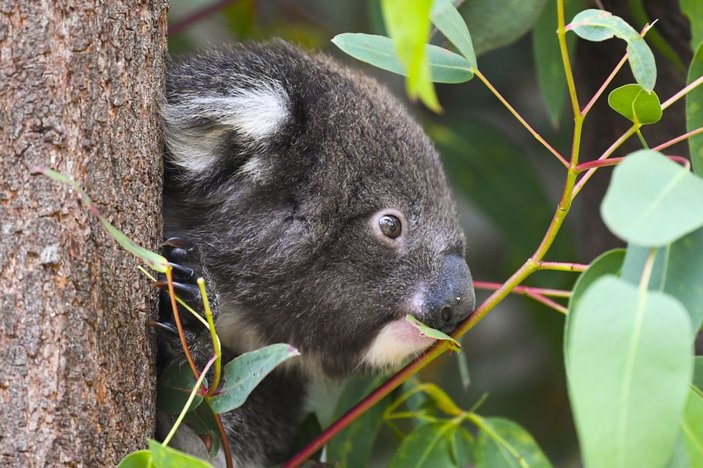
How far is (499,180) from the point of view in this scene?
3.41 meters

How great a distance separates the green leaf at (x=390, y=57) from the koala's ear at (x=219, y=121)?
0.30 m

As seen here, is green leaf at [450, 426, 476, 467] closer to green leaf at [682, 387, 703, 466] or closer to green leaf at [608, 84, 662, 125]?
green leaf at [682, 387, 703, 466]

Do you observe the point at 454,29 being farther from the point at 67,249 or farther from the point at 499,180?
the point at 499,180

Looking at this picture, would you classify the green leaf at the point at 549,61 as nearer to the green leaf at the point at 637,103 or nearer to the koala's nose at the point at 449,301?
the koala's nose at the point at 449,301

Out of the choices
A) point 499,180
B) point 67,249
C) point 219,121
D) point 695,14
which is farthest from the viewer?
point 499,180

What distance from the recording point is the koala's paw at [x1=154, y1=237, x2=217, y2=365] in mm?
1626

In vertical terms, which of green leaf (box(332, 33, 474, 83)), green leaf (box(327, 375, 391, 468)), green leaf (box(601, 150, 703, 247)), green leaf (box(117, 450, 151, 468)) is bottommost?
green leaf (box(327, 375, 391, 468))

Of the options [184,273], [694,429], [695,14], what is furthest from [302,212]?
[695,14]

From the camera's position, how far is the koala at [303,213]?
1.83 metres

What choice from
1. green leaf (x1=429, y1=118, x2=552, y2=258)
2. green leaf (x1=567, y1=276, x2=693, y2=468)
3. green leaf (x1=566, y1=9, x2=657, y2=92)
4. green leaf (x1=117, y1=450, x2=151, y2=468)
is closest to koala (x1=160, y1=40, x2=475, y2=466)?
green leaf (x1=117, y1=450, x2=151, y2=468)

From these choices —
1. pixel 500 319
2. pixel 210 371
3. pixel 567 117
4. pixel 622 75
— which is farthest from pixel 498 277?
pixel 210 371

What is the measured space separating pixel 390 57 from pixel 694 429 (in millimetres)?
746

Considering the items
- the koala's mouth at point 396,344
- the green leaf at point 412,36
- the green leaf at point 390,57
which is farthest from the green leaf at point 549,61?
the green leaf at point 412,36

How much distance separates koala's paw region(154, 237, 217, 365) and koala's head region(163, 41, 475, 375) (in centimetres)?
19
